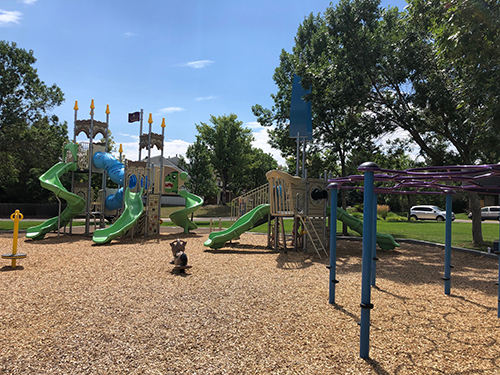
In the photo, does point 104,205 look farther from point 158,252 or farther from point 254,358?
Result: point 254,358

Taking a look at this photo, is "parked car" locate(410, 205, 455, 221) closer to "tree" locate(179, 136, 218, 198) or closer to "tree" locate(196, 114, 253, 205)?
"tree" locate(196, 114, 253, 205)

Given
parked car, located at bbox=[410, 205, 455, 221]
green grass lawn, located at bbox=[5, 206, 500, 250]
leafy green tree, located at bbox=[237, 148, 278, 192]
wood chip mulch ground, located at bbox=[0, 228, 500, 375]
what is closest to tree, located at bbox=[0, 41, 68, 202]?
green grass lawn, located at bbox=[5, 206, 500, 250]

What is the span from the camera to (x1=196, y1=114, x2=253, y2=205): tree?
44906mm

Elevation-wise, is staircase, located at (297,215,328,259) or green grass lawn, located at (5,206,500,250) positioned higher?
staircase, located at (297,215,328,259)

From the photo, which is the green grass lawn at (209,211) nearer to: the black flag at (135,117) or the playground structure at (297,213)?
the black flag at (135,117)

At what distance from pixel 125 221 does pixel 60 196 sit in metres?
3.65

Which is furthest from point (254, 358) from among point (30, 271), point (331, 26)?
point (331, 26)

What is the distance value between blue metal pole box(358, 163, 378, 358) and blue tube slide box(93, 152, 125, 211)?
1511cm

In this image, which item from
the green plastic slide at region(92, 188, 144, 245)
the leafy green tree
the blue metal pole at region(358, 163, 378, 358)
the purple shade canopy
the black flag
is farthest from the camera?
the leafy green tree

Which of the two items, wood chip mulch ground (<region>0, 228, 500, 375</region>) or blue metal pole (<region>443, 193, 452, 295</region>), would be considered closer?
wood chip mulch ground (<region>0, 228, 500, 375</region>)

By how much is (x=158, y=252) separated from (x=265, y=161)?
5270 cm

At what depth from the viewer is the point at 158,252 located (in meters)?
11.6

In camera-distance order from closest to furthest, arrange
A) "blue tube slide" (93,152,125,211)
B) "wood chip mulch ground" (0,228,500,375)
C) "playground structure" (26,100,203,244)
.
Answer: "wood chip mulch ground" (0,228,500,375) < "playground structure" (26,100,203,244) < "blue tube slide" (93,152,125,211)

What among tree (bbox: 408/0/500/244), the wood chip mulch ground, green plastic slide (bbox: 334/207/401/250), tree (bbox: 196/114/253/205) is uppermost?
tree (bbox: 196/114/253/205)
